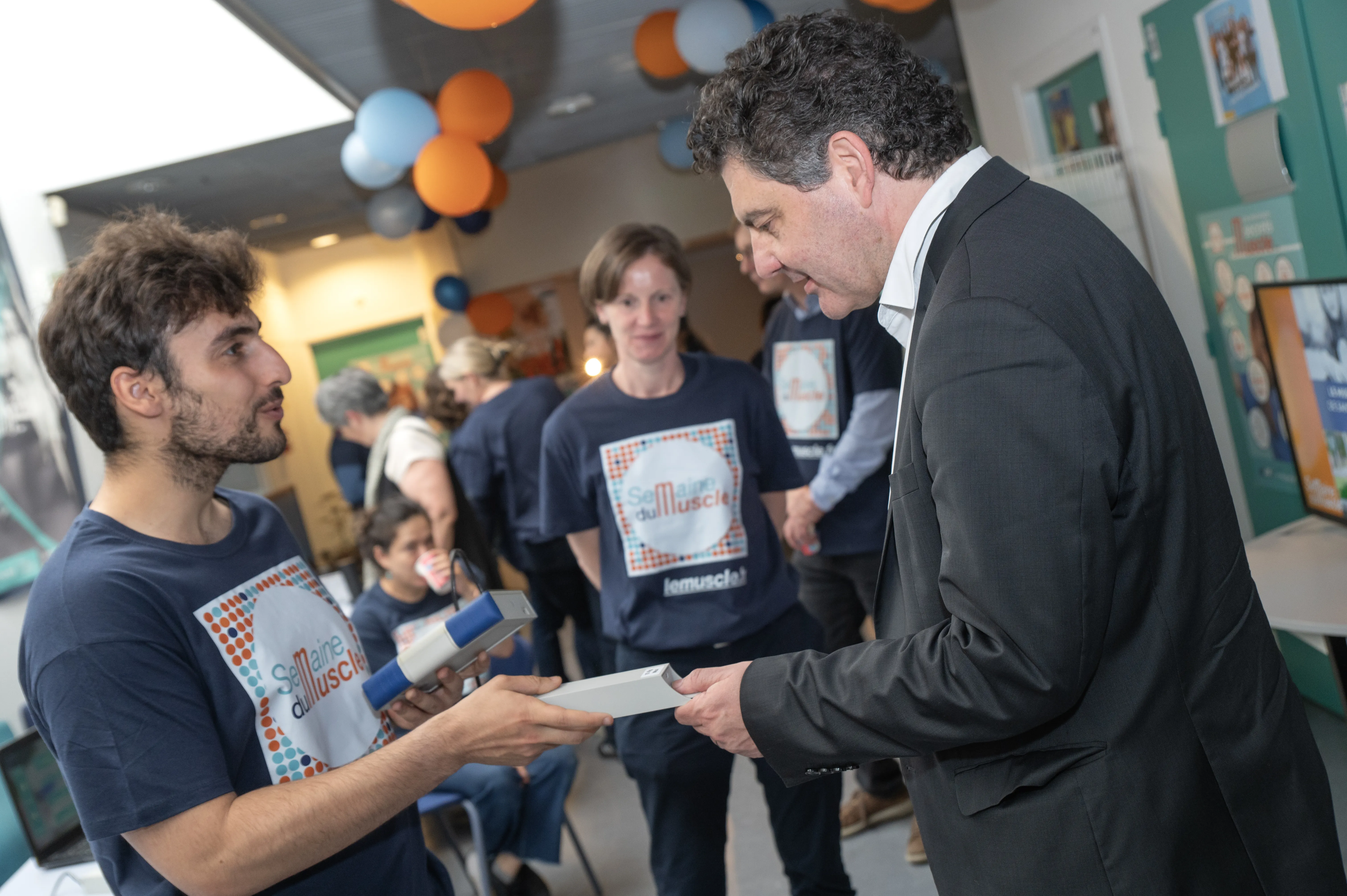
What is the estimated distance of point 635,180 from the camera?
8430 mm

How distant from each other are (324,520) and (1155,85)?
7.34m

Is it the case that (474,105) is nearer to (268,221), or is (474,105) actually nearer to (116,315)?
(268,221)

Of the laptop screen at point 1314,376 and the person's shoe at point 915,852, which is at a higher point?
the laptop screen at point 1314,376

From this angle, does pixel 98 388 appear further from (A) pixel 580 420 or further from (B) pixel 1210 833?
(B) pixel 1210 833

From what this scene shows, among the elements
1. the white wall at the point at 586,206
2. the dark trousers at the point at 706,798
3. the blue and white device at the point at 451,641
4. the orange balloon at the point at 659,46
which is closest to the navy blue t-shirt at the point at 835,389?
the dark trousers at the point at 706,798

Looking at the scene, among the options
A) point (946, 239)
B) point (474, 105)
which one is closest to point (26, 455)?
point (474, 105)

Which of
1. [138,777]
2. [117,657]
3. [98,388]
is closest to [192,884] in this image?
[138,777]

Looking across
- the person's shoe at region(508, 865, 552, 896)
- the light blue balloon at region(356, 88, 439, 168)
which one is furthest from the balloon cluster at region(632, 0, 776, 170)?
the person's shoe at region(508, 865, 552, 896)

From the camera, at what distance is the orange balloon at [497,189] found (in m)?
6.44

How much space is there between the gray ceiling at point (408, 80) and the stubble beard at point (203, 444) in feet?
8.16

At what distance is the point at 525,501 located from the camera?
402cm

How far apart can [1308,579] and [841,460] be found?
1.16 meters

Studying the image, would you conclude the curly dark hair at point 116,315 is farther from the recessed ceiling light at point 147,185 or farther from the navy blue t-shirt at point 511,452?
the recessed ceiling light at point 147,185

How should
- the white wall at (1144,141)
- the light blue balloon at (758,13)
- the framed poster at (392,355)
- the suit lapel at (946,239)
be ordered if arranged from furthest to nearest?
1. the framed poster at (392,355)
2. the light blue balloon at (758,13)
3. the white wall at (1144,141)
4. the suit lapel at (946,239)
